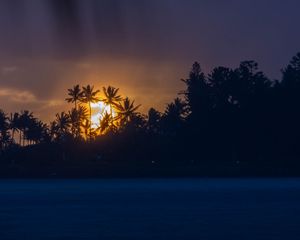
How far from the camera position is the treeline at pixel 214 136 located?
289ft

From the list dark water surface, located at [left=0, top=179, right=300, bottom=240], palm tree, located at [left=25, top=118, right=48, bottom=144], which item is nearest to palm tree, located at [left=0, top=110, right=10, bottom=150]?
palm tree, located at [left=25, top=118, right=48, bottom=144]

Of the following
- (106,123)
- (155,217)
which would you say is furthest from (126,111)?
(155,217)

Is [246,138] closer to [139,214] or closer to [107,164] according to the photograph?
[107,164]

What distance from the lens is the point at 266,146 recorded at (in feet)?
291

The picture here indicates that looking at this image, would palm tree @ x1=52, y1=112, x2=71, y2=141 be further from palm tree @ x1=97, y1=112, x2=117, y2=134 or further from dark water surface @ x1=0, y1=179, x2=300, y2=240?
dark water surface @ x1=0, y1=179, x2=300, y2=240

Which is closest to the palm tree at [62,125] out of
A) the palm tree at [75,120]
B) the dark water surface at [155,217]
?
the palm tree at [75,120]

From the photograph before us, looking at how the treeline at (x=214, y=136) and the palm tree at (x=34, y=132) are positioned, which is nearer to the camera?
the treeline at (x=214, y=136)

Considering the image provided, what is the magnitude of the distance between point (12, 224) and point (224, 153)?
61.3 metres

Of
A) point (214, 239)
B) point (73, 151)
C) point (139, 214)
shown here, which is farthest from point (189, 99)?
point (214, 239)

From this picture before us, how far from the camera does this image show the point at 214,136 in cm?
8950

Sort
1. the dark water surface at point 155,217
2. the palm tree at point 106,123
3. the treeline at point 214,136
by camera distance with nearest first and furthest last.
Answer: the dark water surface at point 155,217 < the treeline at point 214,136 < the palm tree at point 106,123

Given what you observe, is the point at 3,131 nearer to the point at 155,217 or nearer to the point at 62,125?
the point at 62,125

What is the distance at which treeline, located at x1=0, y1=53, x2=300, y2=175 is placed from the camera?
289 ft

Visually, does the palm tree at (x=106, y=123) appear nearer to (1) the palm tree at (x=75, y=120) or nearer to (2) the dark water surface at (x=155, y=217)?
(1) the palm tree at (x=75, y=120)
